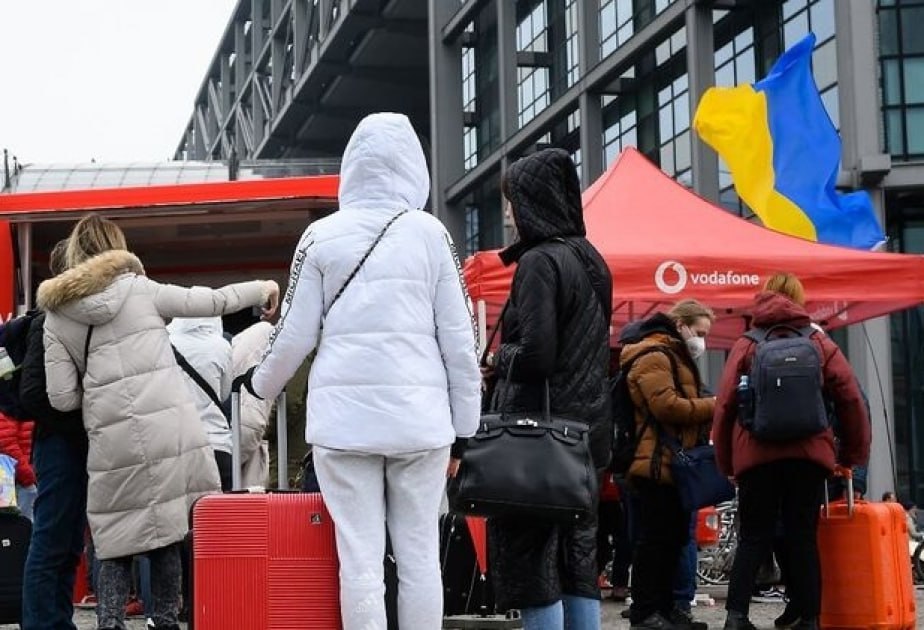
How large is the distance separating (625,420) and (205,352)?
228 cm

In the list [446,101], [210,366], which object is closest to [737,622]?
[210,366]

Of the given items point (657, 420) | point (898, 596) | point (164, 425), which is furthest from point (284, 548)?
point (898, 596)

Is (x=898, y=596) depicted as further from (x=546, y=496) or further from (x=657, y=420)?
(x=546, y=496)

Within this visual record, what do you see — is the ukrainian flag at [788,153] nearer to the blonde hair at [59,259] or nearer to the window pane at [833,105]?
the blonde hair at [59,259]

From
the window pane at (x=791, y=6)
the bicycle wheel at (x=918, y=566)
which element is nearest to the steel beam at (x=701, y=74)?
the window pane at (x=791, y=6)

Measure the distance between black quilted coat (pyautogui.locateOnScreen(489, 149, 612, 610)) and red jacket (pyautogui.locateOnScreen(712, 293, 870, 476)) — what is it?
6.56 feet

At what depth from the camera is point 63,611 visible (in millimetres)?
6086

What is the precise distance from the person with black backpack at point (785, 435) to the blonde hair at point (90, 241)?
312 cm

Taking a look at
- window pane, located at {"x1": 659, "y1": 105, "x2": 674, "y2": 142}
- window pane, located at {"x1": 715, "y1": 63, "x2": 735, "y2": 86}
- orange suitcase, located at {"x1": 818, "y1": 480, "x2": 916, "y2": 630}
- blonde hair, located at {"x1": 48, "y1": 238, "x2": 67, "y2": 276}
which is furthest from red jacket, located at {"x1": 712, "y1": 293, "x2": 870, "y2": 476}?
window pane, located at {"x1": 659, "y1": 105, "x2": 674, "y2": 142}

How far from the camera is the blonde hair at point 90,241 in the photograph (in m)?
6.02

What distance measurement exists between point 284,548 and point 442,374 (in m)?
0.78

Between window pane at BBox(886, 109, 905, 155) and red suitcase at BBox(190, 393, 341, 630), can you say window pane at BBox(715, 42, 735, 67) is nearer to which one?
window pane at BBox(886, 109, 905, 155)

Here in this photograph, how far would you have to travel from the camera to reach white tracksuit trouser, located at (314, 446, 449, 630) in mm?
4520

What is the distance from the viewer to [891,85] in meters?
22.5
